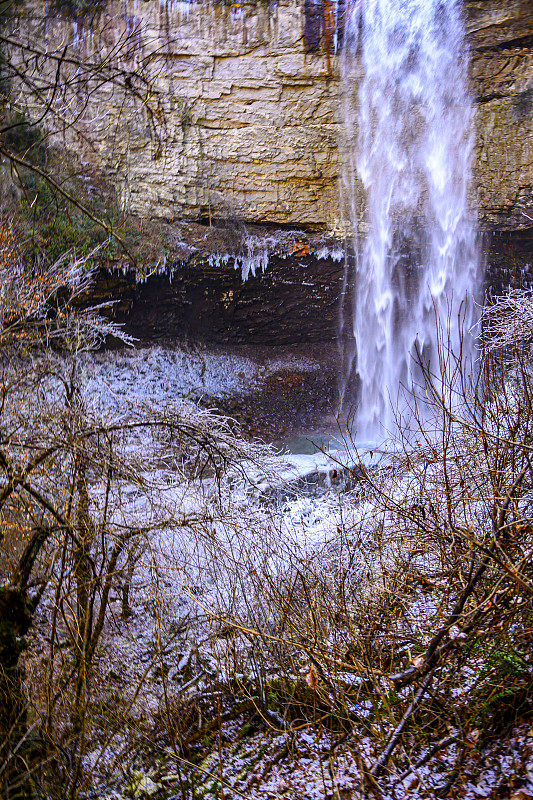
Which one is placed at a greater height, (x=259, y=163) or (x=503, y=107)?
(x=503, y=107)

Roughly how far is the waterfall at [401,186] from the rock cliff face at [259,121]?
529mm

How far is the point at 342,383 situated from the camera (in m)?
15.3

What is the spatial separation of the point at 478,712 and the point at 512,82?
15.3m

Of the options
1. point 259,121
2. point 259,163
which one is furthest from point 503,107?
point 259,163

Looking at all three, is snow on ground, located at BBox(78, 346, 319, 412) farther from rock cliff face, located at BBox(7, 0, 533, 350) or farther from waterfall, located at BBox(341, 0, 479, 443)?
waterfall, located at BBox(341, 0, 479, 443)

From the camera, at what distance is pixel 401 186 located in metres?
15.2

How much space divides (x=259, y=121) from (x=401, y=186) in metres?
4.15

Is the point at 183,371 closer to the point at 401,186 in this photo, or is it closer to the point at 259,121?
the point at 259,121

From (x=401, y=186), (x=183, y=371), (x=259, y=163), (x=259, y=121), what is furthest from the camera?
(x=401, y=186)

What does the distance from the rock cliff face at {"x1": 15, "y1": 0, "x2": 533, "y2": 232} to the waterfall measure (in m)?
0.53

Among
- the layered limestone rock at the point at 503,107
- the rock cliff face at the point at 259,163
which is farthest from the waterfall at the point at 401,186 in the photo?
the rock cliff face at the point at 259,163

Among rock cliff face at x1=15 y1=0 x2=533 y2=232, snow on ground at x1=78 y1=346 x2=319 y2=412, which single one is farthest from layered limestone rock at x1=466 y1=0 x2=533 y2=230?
snow on ground at x1=78 y1=346 x2=319 y2=412

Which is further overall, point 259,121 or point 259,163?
point 259,163

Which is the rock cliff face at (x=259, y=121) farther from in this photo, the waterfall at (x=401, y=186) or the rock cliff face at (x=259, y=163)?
the waterfall at (x=401, y=186)
